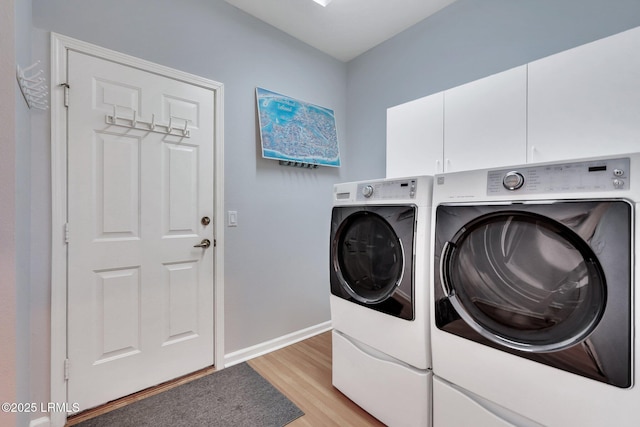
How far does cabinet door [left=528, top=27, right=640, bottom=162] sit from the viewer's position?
3.68 ft

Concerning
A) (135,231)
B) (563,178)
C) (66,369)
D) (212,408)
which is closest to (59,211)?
(135,231)

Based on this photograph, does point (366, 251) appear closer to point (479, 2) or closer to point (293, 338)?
point (293, 338)

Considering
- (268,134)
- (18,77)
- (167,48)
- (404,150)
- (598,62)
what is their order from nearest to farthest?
1. (18,77)
2. (598,62)
3. (167,48)
4. (404,150)
5. (268,134)

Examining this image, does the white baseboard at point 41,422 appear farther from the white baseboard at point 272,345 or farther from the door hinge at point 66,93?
the door hinge at point 66,93

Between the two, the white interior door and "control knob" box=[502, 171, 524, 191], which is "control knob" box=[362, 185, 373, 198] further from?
the white interior door

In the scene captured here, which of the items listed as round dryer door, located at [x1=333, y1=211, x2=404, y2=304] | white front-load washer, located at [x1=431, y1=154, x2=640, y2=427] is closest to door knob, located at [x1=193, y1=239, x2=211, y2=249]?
round dryer door, located at [x1=333, y1=211, x2=404, y2=304]

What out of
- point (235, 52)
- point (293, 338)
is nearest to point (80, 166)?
point (235, 52)

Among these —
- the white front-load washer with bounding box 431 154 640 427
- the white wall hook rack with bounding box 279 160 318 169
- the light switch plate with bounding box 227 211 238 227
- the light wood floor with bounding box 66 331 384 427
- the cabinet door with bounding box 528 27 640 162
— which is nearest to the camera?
the white front-load washer with bounding box 431 154 640 427

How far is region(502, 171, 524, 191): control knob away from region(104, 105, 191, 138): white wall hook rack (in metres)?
1.84

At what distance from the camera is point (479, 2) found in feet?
6.21

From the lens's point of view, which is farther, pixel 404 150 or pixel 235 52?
pixel 235 52

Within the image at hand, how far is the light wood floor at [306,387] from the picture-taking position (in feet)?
4.99

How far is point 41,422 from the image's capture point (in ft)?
4.67

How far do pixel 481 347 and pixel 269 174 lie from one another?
5.95ft
